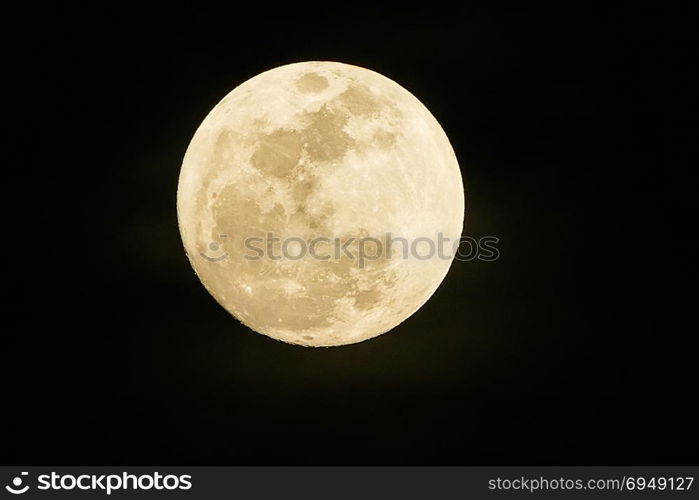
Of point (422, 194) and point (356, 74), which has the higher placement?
point (356, 74)

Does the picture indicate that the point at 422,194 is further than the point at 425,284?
No

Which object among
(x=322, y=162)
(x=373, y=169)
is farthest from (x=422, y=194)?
(x=322, y=162)

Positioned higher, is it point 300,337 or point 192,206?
point 192,206

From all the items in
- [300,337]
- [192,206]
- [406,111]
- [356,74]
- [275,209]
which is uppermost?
[356,74]

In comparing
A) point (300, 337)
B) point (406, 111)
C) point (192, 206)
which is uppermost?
point (406, 111)

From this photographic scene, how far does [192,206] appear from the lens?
296cm

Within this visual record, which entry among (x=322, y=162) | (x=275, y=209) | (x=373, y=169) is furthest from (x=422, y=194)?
(x=275, y=209)

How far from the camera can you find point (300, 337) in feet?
10.1

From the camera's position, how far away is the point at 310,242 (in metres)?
2.68

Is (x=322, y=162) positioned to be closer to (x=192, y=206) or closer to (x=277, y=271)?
(x=277, y=271)

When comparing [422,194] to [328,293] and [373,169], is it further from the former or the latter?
[328,293]

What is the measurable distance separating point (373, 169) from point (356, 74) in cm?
58

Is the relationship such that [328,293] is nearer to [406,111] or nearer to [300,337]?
[300,337]

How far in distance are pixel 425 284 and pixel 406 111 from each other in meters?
0.84
